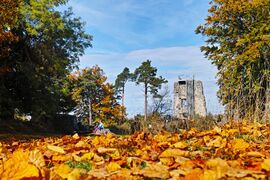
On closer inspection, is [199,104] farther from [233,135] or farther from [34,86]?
[233,135]

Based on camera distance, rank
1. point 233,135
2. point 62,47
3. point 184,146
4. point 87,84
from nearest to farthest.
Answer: point 184,146 → point 233,135 → point 62,47 → point 87,84

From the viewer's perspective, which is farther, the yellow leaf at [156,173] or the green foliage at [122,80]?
the green foliage at [122,80]

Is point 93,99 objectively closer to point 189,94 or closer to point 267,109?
point 189,94

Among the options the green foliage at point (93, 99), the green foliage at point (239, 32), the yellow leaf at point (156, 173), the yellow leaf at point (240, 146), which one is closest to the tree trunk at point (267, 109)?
the yellow leaf at point (240, 146)

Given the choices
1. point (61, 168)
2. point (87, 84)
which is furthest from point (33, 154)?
point (87, 84)

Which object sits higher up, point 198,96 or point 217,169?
point 198,96

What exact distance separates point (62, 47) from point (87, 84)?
18469 mm

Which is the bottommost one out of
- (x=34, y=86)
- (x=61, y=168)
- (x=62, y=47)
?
(x=61, y=168)

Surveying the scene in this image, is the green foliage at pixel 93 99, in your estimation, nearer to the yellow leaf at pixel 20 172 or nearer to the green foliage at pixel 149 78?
the green foliage at pixel 149 78

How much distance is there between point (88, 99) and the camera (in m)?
47.9

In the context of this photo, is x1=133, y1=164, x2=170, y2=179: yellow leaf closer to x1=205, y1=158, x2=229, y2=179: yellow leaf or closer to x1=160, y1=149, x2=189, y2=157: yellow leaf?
x1=205, y1=158, x2=229, y2=179: yellow leaf

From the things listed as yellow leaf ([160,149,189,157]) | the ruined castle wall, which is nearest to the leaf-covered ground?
yellow leaf ([160,149,189,157])

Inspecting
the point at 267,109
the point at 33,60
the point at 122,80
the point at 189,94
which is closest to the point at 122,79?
the point at 122,80

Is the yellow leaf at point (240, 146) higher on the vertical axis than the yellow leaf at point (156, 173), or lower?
higher
